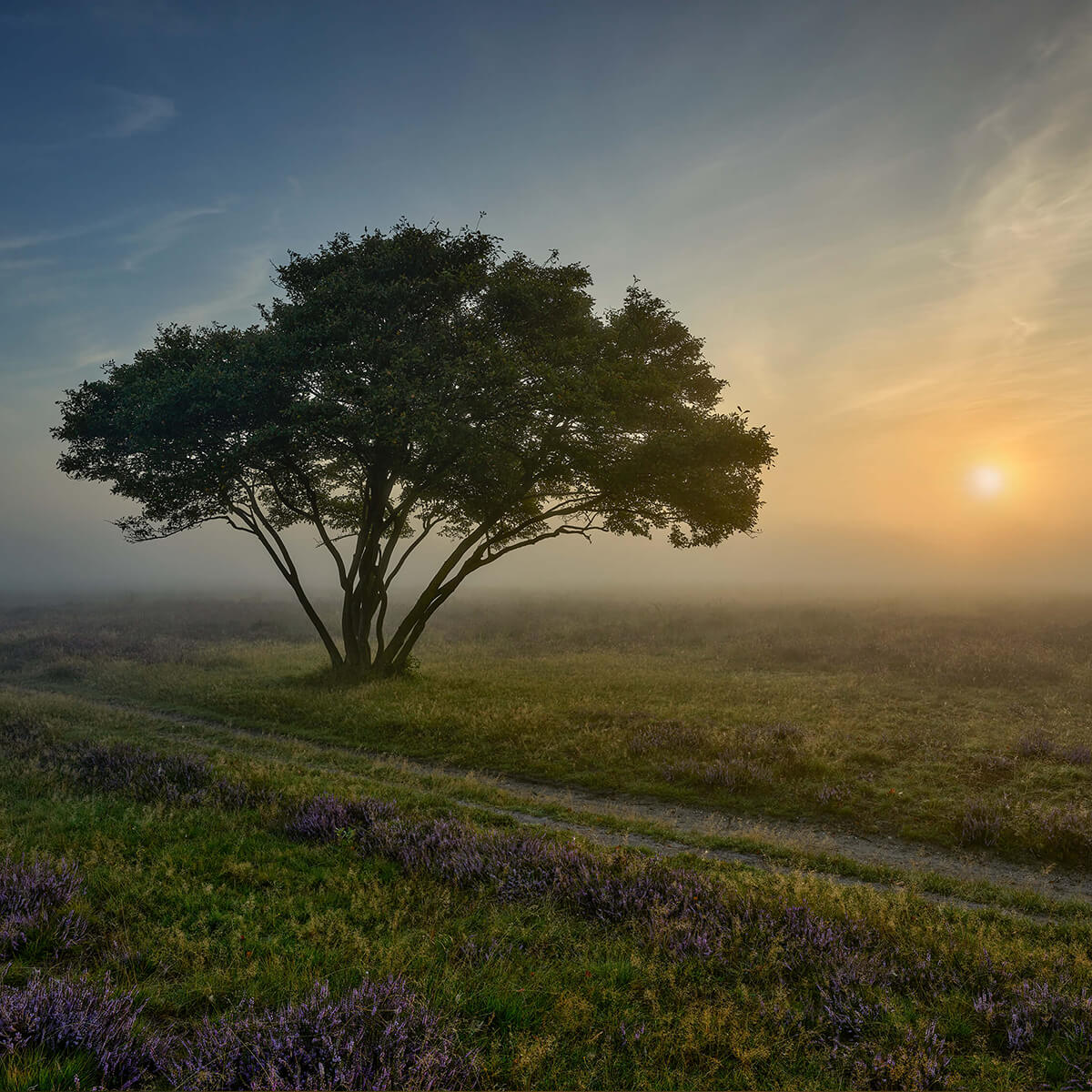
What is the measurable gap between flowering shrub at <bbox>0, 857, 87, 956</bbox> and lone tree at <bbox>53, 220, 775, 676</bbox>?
14.7 meters

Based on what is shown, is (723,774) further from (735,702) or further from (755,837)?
(735,702)

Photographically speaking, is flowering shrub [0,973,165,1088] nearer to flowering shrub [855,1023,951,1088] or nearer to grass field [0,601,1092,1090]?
grass field [0,601,1092,1090]

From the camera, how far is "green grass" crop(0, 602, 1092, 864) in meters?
12.4

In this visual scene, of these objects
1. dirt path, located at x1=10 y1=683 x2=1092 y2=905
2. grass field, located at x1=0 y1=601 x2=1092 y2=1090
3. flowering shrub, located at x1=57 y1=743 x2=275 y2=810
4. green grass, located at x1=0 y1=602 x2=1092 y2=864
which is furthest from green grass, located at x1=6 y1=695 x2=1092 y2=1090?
green grass, located at x1=0 y1=602 x2=1092 y2=864

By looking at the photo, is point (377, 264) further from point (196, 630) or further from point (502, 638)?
point (196, 630)

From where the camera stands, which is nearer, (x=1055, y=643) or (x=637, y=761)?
(x=637, y=761)

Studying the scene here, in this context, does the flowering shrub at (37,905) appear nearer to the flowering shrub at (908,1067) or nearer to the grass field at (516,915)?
the grass field at (516,915)

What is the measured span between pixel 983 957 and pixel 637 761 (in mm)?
8984

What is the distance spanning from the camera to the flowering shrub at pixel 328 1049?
3713 millimetres

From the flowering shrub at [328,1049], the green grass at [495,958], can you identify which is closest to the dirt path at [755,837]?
the green grass at [495,958]

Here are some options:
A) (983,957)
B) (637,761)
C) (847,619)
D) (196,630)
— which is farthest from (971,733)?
(196,630)

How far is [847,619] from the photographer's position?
40.4 metres

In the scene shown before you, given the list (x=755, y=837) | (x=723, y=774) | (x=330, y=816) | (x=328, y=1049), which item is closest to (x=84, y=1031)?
(x=328, y=1049)

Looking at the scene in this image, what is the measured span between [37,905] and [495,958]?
4.32 metres
